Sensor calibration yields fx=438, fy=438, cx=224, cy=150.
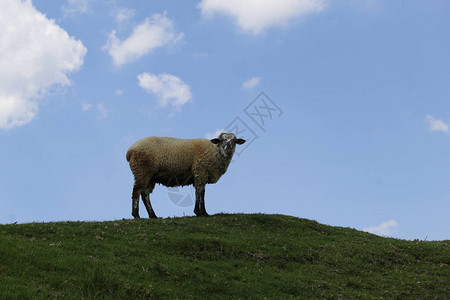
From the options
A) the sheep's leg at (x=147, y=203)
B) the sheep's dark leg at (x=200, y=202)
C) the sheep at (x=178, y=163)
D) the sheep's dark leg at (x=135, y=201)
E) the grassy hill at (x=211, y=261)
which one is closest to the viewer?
the grassy hill at (x=211, y=261)

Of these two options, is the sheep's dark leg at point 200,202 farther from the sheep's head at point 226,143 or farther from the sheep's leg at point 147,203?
the sheep's leg at point 147,203

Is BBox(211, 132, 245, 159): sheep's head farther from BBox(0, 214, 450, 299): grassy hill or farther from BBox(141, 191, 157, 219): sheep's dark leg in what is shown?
BBox(141, 191, 157, 219): sheep's dark leg

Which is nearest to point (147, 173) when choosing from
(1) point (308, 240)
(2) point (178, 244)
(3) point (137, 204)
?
(3) point (137, 204)

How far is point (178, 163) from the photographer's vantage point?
22250 millimetres

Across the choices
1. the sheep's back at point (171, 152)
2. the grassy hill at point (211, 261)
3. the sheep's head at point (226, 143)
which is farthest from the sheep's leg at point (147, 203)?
the sheep's head at point (226, 143)

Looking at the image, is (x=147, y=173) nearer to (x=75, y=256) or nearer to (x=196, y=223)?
(x=196, y=223)

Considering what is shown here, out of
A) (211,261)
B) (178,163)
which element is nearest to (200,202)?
(178,163)

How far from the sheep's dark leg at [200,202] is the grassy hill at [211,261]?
3.99 feet

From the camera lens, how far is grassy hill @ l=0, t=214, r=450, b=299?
12000 mm

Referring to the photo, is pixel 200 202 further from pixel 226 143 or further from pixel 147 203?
pixel 226 143

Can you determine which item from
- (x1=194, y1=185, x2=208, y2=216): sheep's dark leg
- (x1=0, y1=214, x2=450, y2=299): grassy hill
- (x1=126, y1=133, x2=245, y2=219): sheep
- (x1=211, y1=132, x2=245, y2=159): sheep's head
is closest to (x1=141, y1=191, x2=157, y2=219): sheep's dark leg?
(x1=126, y1=133, x2=245, y2=219): sheep

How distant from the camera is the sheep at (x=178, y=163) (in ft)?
72.7

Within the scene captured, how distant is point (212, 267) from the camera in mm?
14562

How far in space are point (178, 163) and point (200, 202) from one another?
2.27 metres
